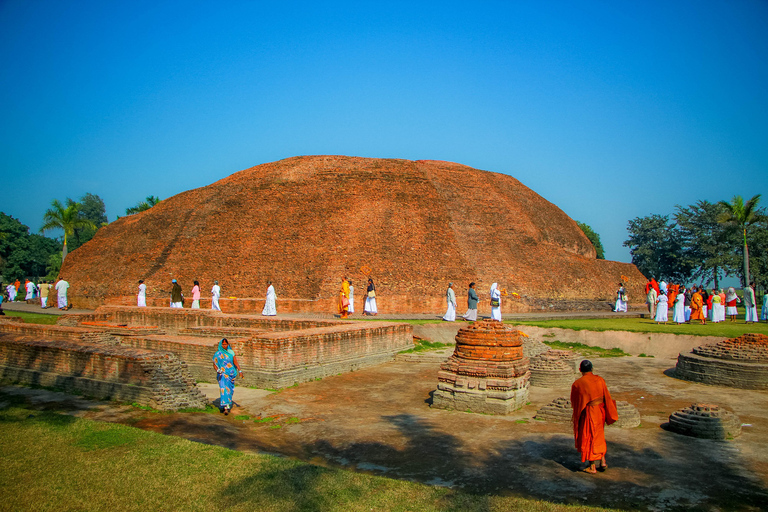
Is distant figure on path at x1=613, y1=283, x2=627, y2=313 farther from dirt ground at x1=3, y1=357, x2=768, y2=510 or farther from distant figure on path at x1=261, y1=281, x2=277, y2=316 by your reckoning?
dirt ground at x1=3, y1=357, x2=768, y2=510

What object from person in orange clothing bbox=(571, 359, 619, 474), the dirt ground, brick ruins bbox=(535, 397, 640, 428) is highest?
person in orange clothing bbox=(571, 359, 619, 474)

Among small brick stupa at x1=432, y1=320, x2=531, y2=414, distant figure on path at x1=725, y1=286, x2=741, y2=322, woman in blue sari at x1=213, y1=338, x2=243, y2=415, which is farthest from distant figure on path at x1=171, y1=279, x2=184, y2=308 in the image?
distant figure on path at x1=725, y1=286, x2=741, y2=322

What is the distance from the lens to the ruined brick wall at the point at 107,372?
24.3 ft

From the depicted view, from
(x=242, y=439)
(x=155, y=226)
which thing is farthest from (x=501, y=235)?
(x=242, y=439)

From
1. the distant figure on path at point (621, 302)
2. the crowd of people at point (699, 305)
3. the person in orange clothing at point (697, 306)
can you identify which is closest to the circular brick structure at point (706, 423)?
the crowd of people at point (699, 305)

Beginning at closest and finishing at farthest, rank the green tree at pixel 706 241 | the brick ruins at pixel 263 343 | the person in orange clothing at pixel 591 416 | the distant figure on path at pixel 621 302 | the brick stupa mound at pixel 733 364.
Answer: the person in orange clothing at pixel 591 416
the brick ruins at pixel 263 343
the brick stupa mound at pixel 733 364
the distant figure on path at pixel 621 302
the green tree at pixel 706 241

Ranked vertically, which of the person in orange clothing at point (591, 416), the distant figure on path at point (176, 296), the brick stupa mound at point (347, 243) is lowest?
the person in orange clothing at point (591, 416)

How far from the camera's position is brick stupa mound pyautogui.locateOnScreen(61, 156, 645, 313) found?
88.0 feet

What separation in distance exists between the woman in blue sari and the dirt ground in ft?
0.66

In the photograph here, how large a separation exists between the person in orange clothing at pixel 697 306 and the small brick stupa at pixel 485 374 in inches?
496

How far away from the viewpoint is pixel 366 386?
9680 millimetres

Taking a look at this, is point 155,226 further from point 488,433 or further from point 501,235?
point 488,433

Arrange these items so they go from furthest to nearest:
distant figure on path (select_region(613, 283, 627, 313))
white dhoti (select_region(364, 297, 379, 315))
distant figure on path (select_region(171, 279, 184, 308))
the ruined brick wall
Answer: distant figure on path (select_region(613, 283, 627, 313)) → white dhoti (select_region(364, 297, 379, 315)) → distant figure on path (select_region(171, 279, 184, 308)) → the ruined brick wall

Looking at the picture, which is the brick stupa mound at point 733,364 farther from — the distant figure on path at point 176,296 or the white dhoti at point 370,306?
the distant figure on path at point 176,296
